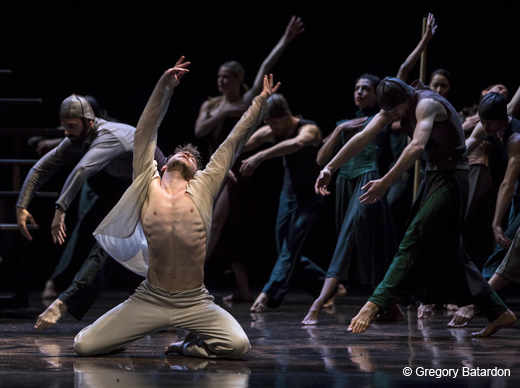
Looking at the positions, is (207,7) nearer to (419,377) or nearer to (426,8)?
(426,8)

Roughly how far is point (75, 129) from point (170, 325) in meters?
1.70

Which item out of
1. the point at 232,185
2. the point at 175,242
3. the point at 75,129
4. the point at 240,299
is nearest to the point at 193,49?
the point at 232,185

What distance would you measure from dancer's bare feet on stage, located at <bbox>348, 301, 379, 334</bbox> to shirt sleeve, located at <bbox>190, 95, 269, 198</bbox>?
0.95m

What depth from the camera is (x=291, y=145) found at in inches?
214

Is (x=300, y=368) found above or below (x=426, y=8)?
below

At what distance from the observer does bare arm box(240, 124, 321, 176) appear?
520cm

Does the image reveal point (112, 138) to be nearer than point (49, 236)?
Yes

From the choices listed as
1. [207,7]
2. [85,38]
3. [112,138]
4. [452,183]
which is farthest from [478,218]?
[85,38]

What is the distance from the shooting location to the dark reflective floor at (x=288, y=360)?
265cm

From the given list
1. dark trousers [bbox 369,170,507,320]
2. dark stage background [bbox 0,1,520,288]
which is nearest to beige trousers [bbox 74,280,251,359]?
dark trousers [bbox 369,170,507,320]

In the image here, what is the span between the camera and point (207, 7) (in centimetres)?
719

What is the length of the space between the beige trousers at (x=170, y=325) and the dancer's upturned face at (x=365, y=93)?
209 cm

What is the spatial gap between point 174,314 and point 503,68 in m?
4.77

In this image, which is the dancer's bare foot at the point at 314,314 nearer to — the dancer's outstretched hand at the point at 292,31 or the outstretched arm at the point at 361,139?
the outstretched arm at the point at 361,139
